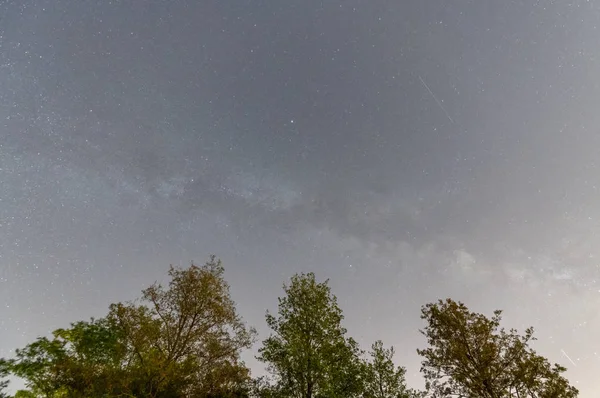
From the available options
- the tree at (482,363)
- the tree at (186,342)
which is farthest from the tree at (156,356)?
the tree at (482,363)

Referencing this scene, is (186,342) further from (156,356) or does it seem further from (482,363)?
(482,363)

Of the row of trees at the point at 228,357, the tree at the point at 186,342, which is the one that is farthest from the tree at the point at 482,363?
the tree at the point at 186,342

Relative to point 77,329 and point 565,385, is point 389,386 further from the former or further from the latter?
point 77,329

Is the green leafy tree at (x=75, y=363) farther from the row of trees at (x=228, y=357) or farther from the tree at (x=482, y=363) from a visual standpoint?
the tree at (x=482, y=363)

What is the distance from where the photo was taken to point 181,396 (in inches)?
968

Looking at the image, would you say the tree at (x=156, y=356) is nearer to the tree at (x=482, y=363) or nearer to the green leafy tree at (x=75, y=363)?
the green leafy tree at (x=75, y=363)

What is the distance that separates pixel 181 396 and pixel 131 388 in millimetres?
3682

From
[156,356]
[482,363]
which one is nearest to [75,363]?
[156,356]

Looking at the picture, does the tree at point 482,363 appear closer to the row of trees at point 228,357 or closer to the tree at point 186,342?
the row of trees at point 228,357

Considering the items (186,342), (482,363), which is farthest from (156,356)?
(482,363)

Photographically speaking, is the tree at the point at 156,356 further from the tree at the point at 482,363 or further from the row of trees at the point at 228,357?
the tree at the point at 482,363

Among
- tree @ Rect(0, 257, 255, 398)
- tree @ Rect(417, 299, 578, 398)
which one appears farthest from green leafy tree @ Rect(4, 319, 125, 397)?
tree @ Rect(417, 299, 578, 398)

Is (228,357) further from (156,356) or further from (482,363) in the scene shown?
(482,363)

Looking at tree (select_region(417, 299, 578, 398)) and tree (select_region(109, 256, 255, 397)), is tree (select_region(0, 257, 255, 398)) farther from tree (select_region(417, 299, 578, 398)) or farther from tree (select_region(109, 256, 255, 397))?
tree (select_region(417, 299, 578, 398))
